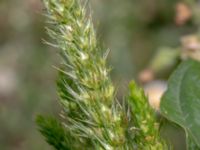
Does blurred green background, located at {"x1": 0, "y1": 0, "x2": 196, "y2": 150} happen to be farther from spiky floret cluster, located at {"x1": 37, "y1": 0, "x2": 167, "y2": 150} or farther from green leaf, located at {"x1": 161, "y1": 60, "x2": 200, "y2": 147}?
spiky floret cluster, located at {"x1": 37, "y1": 0, "x2": 167, "y2": 150}

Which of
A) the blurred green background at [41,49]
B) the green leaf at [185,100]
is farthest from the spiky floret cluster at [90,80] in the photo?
the blurred green background at [41,49]

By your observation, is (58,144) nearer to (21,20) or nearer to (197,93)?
(197,93)

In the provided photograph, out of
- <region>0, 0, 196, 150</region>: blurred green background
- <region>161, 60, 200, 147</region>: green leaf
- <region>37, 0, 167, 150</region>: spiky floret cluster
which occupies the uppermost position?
<region>37, 0, 167, 150</region>: spiky floret cluster

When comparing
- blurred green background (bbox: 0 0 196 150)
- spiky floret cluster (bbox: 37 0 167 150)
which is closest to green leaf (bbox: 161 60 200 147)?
spiky floret cluster (bbox: 37 0 167 150)

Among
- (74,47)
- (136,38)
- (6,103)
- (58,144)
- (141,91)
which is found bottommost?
(6,103)

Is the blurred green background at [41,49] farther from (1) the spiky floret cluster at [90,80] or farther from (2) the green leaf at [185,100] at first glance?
(1) the spiky floret cluster at [90,80]

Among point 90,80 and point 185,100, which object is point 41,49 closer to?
point 185,100

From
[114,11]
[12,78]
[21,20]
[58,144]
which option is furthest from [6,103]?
[58,144]

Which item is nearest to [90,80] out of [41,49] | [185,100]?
[185,100]
